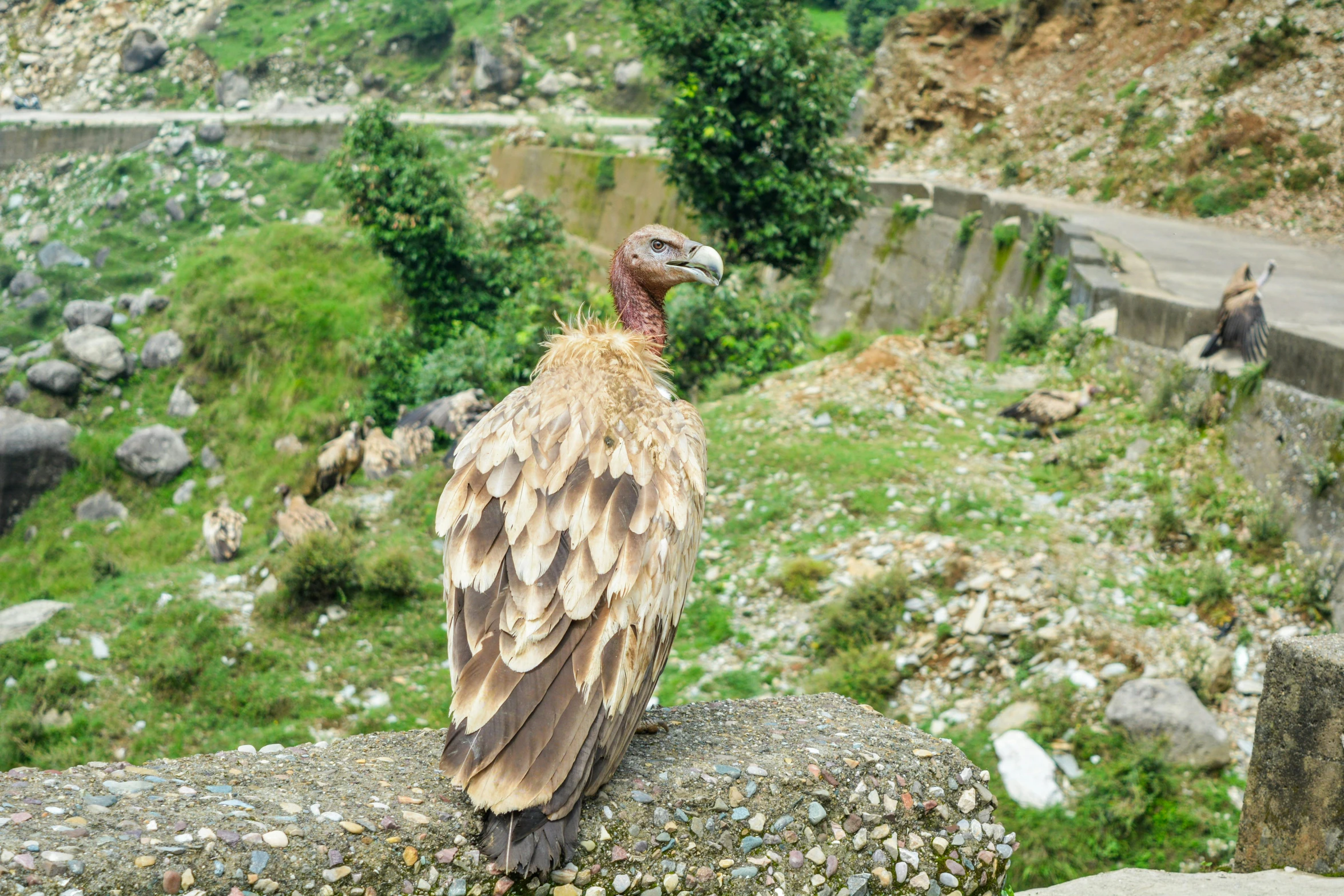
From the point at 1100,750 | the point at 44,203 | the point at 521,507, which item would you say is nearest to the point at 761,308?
the point at 1100,750

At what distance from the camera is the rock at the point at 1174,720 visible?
5.30 m

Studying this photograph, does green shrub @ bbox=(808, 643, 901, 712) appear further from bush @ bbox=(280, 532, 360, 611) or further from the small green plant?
the small green plant

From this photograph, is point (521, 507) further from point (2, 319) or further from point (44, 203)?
point (44, 203)

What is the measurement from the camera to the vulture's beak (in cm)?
383

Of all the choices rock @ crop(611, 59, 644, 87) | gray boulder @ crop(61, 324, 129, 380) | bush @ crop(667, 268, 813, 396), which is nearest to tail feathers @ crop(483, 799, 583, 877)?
bush @ crop(667, 268, 813, 396)

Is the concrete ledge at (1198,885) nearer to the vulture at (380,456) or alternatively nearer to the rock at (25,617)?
the rock at (25,617)

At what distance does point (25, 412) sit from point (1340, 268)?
75.4 ft

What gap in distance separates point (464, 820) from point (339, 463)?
10973 millimetres

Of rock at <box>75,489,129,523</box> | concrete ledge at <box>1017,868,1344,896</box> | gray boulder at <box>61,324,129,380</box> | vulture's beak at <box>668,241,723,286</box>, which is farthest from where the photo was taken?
gray boulder at <box>61,324,129,380</box>

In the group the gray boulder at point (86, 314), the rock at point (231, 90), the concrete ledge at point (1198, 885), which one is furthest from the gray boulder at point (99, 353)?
the concrete ledge at point (1198, 885)

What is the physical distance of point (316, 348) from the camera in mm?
19875

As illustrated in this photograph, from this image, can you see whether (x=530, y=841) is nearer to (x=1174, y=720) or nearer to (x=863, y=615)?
(x=1174, y=720)

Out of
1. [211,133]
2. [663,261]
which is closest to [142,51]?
[211,133]

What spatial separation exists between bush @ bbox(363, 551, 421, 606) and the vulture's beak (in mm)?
5625
